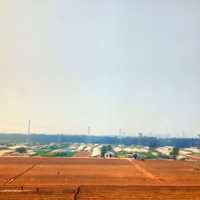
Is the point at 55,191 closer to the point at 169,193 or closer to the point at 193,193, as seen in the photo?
the point at 169,193

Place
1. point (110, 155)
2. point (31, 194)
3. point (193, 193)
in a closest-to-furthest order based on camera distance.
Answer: point (31, 194) → point (193, 193) → point (110, 155)

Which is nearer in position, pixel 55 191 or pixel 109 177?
A: pixel 55 191

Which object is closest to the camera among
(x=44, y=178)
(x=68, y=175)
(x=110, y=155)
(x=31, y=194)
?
(x=31, y=194)

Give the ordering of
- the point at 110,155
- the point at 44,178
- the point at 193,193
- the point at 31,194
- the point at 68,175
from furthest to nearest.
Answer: the point at 110,155
the point at 68,175
the point at 44,178
the point at 193,193
the point at 31,194

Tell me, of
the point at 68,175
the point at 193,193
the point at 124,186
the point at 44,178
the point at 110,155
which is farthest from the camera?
the point at 110,155

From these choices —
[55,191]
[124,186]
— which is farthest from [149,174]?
[55,191]

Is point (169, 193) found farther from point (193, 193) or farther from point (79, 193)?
point (79, 193)

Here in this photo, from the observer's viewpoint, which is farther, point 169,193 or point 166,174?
point 166,174

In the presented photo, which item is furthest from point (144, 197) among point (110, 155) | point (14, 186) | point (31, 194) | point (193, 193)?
point (110, 155)
